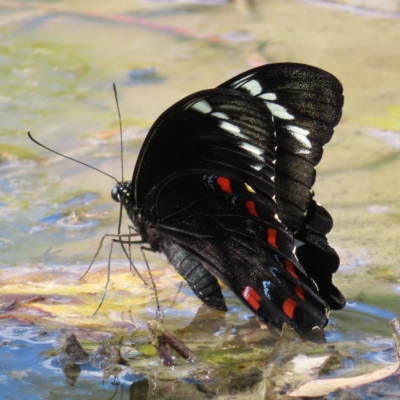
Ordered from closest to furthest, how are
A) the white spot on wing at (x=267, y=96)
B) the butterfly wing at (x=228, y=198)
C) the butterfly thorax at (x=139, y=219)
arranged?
the butterfly wing at (x=228, y=198), the white spot on wing at (x=267, y=96), the butterfly thorax at (x=139, y=219)

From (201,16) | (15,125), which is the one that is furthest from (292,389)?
(201,16)

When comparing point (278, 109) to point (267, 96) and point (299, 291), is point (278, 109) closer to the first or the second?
point (267, 96)

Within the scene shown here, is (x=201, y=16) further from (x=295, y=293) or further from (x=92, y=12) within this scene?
(x=295, y=293)

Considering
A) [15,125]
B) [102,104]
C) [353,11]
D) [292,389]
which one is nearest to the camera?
[292,389]

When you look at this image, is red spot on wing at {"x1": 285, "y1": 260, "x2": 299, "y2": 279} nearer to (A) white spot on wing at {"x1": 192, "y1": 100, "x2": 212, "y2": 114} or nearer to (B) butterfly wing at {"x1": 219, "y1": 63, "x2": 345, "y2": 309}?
(B) butterfly wing at {"x1": 219, "y1": 63, "x2": 345, "y2": 309}

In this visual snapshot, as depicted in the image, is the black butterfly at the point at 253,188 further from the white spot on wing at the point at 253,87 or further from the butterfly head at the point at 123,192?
the butterfly head at the point at 123,192

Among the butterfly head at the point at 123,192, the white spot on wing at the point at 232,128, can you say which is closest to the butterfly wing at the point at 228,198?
the white spot on wing at the point at 232,128

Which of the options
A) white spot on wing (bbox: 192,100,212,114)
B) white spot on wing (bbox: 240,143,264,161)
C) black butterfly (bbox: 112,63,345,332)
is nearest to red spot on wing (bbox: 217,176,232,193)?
black butterfly (bbox: 112,63,345,332)
